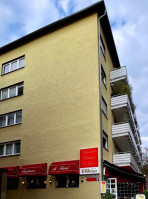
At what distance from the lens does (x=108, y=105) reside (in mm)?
22922

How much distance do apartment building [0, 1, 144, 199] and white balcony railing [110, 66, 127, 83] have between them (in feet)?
0.31

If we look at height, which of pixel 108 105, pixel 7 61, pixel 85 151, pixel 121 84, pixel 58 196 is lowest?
pixel 58 196

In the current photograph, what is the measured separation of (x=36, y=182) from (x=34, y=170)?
4.90 feet

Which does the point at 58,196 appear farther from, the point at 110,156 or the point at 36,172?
the point at 110,156

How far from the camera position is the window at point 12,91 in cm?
2411

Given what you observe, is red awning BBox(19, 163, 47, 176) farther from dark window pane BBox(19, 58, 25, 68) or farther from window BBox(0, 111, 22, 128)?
dark window pane BBox(19, 58, 25, 68)

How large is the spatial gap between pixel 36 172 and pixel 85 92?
22.0 feet

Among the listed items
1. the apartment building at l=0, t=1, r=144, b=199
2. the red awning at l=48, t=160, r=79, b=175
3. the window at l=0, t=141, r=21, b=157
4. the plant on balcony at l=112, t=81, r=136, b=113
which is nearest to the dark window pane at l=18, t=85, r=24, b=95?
the apartment building at l=0, t=1, r=144, b=199

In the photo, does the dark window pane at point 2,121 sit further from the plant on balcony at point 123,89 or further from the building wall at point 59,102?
the plant on balcony at point 123,89

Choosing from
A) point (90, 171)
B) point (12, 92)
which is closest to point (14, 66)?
point (12, 92)

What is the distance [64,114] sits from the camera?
66.0 feet

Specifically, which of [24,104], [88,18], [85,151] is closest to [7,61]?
[24,104]

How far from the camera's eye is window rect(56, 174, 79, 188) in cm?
1795

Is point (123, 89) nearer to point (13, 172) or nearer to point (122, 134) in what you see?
point (122, 134)
